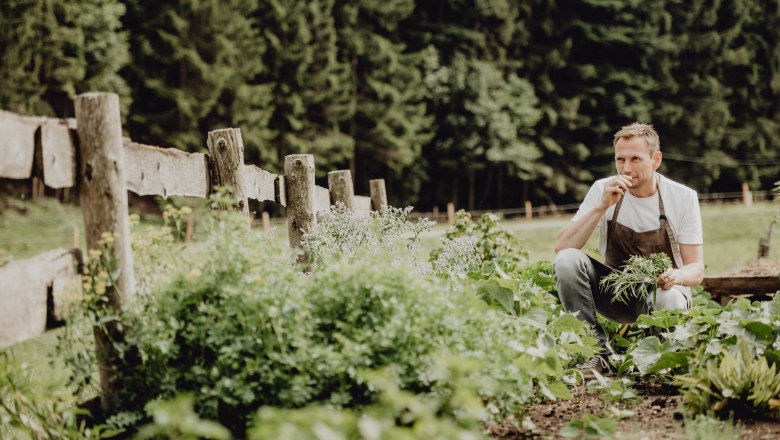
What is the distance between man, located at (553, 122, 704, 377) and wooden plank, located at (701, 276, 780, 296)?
64.4 inches

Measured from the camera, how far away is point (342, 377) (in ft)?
8.27

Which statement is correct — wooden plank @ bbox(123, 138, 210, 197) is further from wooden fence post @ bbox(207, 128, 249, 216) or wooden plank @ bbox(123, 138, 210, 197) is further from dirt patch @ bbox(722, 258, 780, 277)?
dirt patch @ bbox(722, 258, 780, 277)

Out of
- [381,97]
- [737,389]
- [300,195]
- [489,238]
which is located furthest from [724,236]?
[737,389]

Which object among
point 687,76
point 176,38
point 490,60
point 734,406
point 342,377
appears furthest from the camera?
point 687,76

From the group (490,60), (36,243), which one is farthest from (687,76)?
(36,243)

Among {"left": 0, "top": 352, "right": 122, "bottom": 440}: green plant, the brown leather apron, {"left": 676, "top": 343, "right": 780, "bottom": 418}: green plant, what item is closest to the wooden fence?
{"left": 0, "top": 352, "right": 122, "bottom": 440}: green plant

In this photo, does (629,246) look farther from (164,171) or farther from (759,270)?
(759,270)

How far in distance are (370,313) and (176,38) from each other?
82.8ft

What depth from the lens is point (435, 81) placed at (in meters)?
32.2

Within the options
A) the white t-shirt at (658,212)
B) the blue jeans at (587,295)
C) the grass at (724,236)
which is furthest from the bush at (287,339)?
the grass at (724,236)

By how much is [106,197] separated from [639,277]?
2.92m

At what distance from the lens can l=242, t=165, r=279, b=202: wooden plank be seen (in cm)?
420

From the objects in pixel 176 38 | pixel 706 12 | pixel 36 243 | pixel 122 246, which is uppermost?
pixel 706 12

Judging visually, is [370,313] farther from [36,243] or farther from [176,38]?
[176,38]
